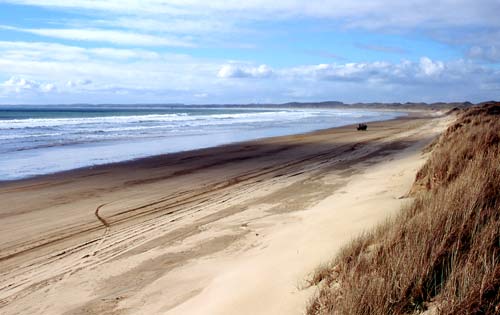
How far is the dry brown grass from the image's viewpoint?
10.1 feet

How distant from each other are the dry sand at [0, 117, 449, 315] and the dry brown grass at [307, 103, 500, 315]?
625 mm

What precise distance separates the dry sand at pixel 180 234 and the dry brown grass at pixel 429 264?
0.63m

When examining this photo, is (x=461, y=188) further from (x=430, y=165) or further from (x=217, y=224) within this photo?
(x=217, y=224)

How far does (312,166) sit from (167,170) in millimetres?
5065

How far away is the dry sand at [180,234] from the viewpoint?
5.35 meters

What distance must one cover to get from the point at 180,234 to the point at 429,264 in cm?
539

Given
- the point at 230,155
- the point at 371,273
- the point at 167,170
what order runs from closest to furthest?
1. the point at 371,273
2. the point at 167,170
3. the point at 230,155

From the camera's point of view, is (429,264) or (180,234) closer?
(429,264)

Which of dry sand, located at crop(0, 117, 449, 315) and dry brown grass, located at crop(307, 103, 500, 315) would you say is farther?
dry sand, located at crop(0, 117, 449, 315)

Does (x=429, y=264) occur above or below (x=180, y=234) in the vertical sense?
above

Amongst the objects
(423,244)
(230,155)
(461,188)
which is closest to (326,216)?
(461,188)

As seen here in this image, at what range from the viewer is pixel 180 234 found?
816cm

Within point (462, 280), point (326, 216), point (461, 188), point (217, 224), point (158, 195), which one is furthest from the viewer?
point (158, 195)

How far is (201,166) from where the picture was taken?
16.7 m
